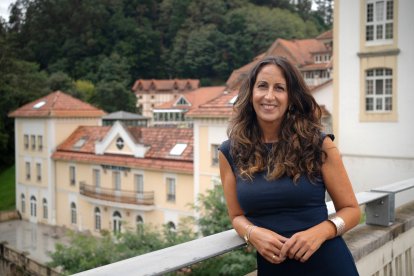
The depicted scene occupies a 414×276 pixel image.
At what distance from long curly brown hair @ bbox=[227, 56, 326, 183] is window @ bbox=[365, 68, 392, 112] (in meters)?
16.2

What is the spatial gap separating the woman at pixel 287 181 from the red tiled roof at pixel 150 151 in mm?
20046

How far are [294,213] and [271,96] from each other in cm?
53

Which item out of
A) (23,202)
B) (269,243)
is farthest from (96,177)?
(269,243)

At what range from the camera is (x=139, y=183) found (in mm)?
24984

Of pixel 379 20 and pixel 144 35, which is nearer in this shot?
pixel 379 20

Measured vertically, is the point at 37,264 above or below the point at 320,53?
below

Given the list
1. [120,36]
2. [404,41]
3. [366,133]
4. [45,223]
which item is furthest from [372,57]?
[120,36]

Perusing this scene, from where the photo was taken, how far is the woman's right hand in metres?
2.01

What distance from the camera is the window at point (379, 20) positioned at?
17125 millimetres

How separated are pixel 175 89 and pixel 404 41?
6805 centimetres

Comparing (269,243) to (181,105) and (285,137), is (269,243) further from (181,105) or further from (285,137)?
(181,105)

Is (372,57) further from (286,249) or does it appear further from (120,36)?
(120,36)

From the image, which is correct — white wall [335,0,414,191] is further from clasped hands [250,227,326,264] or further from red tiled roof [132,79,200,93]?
red tiled roof [132,79,200,93]

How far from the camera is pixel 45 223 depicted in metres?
31.1
